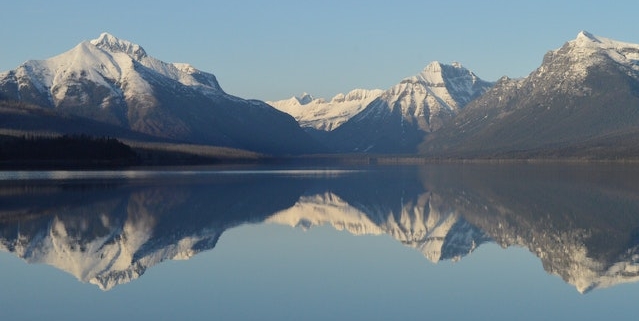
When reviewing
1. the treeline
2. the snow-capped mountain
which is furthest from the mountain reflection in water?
the treeline

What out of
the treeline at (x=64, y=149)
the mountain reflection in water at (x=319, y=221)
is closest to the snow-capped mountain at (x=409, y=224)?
the mountain reflection in water at (x=319, y=221)

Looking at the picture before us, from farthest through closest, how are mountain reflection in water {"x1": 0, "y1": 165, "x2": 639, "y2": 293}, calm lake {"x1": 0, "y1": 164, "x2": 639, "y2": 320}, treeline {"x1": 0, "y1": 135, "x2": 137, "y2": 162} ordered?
treeline {"x1": 0, "y1": 135, "x2": 137, "y2": 162} → mountain reflection in water {"x1": 0, "y1": 165, "x2": 639, "y2": 293} → calm lake {"x1": 0, "y1": 164, "x2": 639, "y2": 320}

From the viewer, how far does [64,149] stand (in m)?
181

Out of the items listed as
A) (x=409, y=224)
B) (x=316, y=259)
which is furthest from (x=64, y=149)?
(x=316, y=259)

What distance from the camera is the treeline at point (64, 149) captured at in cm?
17450

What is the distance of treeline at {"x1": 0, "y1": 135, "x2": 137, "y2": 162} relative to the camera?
174500 mm

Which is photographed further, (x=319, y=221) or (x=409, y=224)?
(x=319, y=221)

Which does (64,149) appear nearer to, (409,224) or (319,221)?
(319,221)

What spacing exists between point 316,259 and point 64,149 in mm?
152947

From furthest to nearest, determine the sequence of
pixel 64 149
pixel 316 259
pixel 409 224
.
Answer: pixel 64 149 < pixel 409 224 < pixel 316 259

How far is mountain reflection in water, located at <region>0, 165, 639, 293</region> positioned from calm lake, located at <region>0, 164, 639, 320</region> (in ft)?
0.42

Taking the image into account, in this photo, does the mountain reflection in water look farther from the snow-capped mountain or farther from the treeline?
the treeline

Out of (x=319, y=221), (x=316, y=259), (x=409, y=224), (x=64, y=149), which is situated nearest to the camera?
(x=316, y=259)

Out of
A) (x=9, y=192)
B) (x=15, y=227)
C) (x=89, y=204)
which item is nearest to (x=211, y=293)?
(x=15, y=227)
